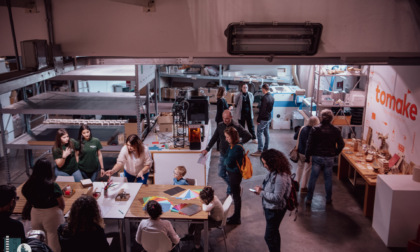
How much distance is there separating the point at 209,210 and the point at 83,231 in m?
1.47

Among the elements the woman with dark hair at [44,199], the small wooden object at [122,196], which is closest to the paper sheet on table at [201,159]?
the small wooden object at [122,196]

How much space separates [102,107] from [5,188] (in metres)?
3.01

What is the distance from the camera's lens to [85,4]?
13.2ft

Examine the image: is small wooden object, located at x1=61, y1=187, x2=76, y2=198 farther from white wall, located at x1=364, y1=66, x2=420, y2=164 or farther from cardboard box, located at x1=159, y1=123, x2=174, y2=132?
white wall, located at x1=364, y1=66, x2=420, y2=164

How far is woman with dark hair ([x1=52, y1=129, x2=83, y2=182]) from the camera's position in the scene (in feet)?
17.8

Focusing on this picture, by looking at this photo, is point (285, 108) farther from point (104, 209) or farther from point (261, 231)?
point (104, 209)

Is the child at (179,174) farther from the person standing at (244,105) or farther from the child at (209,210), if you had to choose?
the person standing at (244,105)

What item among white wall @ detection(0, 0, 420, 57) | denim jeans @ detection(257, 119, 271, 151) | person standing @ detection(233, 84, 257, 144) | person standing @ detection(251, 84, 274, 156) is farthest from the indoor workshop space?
person standing @ detection(233, 84, 257, 144)

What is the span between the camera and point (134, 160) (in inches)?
209

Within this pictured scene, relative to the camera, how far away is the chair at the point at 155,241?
371 centimetres

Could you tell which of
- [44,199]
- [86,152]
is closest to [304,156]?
[86,152]

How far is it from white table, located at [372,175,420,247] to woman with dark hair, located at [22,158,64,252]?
400cm

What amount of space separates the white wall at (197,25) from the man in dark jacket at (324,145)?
5.58ft

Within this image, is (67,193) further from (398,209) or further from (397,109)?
(397,109)
